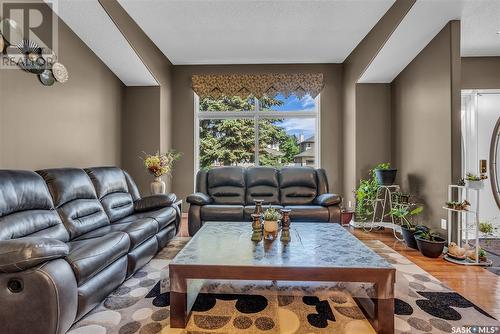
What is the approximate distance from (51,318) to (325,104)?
4.79 meters

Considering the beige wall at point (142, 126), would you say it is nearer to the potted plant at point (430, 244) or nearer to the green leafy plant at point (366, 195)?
the green leafy plant at point (366, 195)

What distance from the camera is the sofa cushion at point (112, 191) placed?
2.82 metres

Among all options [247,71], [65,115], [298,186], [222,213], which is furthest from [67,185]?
[247,71]

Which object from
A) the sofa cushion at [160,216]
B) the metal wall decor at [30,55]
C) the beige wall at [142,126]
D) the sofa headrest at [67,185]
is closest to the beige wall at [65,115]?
the metal wall decor at [30,55]

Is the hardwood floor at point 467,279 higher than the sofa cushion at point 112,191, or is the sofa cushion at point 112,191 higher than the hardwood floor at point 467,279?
the sofa cushion at point 112,191

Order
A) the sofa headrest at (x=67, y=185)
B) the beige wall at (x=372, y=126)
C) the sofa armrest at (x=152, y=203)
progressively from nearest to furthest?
the sofa headrest at (x=67, y=185), the sofa armrest at (x=152, y=203), the beige wall at (x=372, y=126)

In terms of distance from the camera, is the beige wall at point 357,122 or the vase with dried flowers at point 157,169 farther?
the beige wall at point 357,122

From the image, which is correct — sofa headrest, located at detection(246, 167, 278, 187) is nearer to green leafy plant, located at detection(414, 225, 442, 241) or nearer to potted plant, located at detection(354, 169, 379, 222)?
potted plant, located at detection(354, 169, 379, 222)

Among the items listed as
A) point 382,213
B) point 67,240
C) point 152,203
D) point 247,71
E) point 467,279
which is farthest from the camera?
point 247,71

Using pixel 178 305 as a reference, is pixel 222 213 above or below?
above

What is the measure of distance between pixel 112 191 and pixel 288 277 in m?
2.40

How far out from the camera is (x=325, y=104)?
4887mm

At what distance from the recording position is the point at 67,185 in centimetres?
239

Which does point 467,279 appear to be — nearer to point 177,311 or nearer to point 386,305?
point 386,305
